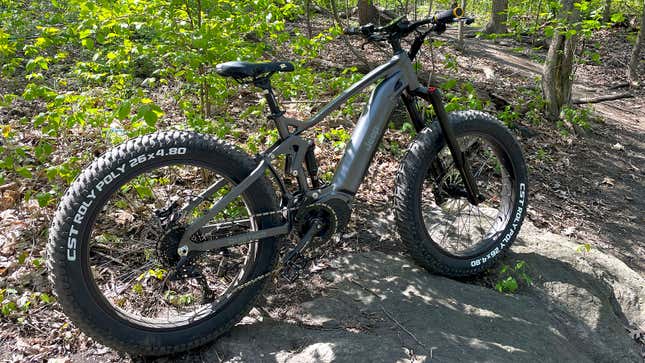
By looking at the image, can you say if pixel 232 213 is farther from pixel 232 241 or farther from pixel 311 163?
pixel 311 163

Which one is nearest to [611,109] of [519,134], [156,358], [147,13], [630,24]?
[519,134]

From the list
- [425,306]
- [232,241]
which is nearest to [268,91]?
[232,241]

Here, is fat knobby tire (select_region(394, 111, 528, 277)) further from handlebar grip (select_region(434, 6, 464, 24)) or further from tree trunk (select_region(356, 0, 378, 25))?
tree trunk (select_region(356, 0, 378, 25))

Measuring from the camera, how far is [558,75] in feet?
23.2

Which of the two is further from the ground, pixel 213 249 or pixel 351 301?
pixel 213 249

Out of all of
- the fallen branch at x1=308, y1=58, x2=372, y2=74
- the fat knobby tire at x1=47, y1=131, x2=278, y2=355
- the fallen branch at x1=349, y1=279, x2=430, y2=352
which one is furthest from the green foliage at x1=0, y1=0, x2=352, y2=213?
the fallen branch at x1=308, y1=58, x2=372, y2=74

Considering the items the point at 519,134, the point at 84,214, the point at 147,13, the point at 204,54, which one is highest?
the point at 147,13

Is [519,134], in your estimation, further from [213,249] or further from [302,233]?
[213,249]

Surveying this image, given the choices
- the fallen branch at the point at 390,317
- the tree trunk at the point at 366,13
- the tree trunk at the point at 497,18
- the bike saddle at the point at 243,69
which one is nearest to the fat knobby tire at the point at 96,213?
the bike saddle at the point at 243,69

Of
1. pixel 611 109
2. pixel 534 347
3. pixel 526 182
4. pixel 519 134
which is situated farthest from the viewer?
pixel 611 109

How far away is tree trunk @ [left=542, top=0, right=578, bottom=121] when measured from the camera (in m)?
6.88

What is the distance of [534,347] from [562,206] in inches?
115

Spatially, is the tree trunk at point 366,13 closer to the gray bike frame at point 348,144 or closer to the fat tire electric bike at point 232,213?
the fat tire electric bike at point 232,213

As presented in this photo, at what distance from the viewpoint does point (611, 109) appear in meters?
8.97
